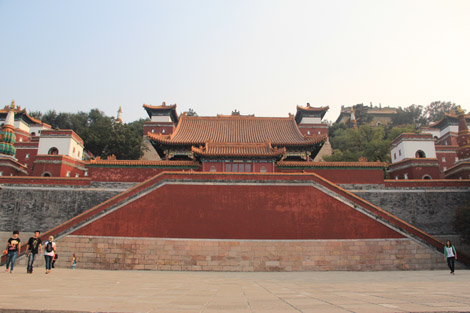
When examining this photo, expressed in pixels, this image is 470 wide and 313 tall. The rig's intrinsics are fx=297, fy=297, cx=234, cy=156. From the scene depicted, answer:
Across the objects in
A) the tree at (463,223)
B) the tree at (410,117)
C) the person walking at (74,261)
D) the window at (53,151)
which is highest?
the tree at (410,117)

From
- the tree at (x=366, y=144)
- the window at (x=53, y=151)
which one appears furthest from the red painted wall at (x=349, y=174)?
the window at (x=53, y=151)

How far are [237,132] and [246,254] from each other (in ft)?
37.9

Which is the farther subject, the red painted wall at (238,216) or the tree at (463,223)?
the tree at (463,223)

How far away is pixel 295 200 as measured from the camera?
14125mm

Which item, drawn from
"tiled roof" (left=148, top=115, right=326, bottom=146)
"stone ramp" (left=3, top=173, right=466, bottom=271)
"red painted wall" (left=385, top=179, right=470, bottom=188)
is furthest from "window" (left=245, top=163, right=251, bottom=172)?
"red painted wall" (left=385, top=179, right=470, bottom=188)

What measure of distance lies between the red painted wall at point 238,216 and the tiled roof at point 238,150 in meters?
2.98

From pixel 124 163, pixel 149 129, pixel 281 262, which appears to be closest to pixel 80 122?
pixel 149 129

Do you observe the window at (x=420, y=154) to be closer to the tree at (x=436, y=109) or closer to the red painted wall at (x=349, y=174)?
the red painted wall at (x=349, y=174)

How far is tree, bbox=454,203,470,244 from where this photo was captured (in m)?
15.5

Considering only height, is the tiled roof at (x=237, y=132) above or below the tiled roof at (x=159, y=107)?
below

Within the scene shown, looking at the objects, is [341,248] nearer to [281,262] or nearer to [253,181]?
[281,262]

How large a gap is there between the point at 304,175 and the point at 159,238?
24.2 feet

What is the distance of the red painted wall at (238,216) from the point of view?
1345cm

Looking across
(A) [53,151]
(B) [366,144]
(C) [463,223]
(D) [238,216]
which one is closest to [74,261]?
(D) [238,216]
